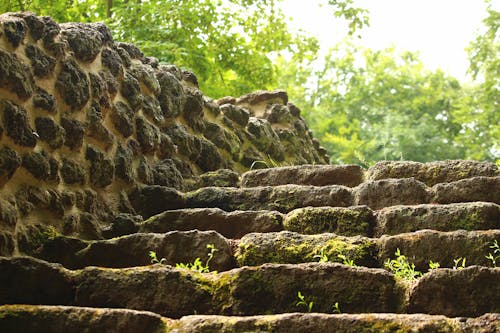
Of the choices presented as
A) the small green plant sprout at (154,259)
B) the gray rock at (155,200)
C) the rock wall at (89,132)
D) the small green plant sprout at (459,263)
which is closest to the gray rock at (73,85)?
the rock wall at (89,132)

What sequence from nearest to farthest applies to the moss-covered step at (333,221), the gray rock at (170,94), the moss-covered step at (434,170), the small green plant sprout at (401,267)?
1. the small green plant sprout at (401,267)
2. the moss-covered step at (333,221)
3. the moss-covered step at (434,170)
4. the gray rock at (170,94)

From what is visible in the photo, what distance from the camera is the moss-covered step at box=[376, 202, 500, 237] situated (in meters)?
3.39

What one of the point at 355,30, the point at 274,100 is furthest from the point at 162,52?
the point at 355,30

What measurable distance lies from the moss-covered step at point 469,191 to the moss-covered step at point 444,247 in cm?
73

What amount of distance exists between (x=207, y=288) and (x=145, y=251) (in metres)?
0.70

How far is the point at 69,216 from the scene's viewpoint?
12.6ft

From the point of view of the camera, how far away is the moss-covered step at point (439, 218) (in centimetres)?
339

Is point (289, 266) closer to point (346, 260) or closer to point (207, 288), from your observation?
point (207, 288)

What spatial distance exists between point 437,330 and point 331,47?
29.1 m

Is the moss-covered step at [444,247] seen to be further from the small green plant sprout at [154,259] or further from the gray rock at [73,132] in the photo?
the gray rock at [73,132]

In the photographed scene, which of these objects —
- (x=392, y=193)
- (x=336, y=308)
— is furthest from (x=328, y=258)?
(x=392, y=193)

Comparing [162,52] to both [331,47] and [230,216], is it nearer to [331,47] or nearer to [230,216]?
[230,216]

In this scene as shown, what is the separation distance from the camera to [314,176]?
15.3ft

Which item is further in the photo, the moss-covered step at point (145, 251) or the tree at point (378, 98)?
the tree at point (378, 98)
